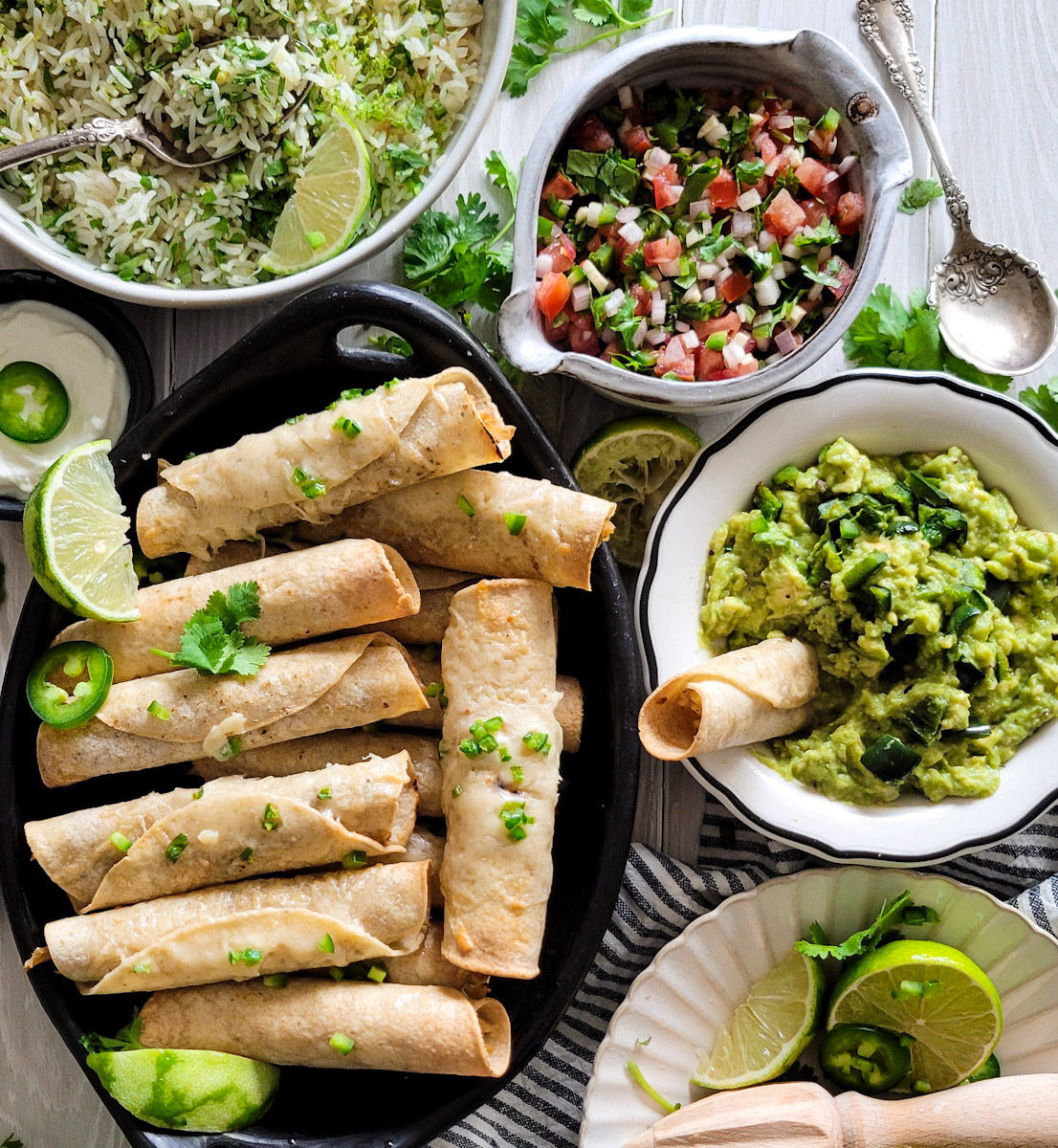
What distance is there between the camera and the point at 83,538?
221 centimetres

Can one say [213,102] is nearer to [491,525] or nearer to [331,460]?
[331,460]

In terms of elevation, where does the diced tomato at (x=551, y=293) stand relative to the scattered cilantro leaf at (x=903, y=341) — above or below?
above

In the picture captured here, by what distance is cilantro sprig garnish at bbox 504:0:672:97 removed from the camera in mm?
2578

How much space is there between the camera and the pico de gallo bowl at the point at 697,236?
94.3 inches

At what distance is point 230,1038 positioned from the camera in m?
2.24

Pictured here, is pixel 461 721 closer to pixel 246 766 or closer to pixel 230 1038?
pixel 246 766

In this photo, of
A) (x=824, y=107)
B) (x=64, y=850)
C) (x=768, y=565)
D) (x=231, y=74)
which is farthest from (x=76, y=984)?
(x=824, y=107)

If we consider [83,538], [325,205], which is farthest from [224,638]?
[325,205]

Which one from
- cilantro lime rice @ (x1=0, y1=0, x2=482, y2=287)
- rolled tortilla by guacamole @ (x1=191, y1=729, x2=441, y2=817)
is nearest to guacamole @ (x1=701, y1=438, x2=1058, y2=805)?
rolled tortilla by guacamole @ (x1=191, y1=729, x2=441, y2=817)

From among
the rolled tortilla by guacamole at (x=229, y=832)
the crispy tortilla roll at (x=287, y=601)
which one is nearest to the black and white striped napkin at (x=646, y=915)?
the rolled tortilla by guacamole at (x=229, y=832)

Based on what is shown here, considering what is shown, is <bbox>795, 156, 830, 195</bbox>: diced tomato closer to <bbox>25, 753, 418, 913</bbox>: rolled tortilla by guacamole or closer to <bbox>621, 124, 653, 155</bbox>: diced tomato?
<bbox>621, 124, 653, 155</bbox>: diced tomato

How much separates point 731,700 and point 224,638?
101 cm

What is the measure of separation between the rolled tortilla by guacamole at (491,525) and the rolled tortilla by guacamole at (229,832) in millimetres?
431

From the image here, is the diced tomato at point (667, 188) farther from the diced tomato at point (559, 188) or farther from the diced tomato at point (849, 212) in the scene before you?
the diced tomato at point (849, 212)
